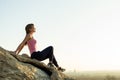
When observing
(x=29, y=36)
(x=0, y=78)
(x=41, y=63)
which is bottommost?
(x=0, y=78)

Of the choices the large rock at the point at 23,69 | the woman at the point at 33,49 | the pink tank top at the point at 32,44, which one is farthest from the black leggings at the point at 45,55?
the large rock at the point at 23,69

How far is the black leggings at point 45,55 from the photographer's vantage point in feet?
32.6

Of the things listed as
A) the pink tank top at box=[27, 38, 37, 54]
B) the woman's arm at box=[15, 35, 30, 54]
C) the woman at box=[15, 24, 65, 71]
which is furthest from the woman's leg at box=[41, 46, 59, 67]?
the woman's arm at box=[15, 35, 30, 54]

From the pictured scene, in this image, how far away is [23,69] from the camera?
29.3 ft

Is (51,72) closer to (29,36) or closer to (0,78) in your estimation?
(29,36)

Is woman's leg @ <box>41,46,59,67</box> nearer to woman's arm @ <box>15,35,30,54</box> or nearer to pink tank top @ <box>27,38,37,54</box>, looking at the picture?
pink tank top @ <box>27,38,37,54</box>

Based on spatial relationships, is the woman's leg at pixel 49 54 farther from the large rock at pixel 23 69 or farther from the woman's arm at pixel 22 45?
the woman's arm at pixel 22 45

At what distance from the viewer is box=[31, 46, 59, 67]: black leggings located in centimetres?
994

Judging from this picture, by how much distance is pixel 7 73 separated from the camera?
8.39 meters

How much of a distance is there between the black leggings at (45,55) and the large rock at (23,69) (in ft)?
1.13

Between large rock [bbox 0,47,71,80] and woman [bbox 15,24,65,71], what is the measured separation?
1.07 ft

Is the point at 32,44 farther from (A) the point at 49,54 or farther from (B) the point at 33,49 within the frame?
(A) the point at 49,54

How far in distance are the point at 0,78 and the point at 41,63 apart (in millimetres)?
1857

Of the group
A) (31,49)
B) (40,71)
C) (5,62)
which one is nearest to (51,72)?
(40,71)
